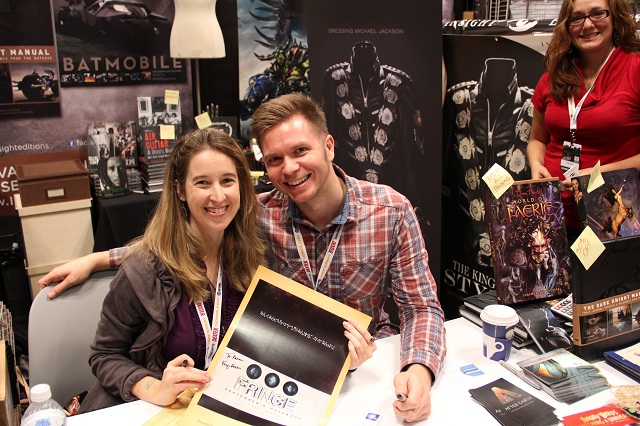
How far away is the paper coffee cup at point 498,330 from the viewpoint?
1.61 m

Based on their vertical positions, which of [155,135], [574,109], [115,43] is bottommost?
[155,135]

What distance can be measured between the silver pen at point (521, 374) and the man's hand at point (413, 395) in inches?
10.7

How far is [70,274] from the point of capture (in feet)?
5.73

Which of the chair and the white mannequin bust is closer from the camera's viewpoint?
the chair

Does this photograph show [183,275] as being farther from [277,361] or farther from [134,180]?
[134,180]

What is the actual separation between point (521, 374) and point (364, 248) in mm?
604

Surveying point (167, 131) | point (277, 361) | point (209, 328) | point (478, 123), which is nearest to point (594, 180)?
point (277, 361)

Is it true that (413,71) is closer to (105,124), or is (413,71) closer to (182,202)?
(182,202)

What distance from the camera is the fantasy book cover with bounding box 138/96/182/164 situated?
3850 mm

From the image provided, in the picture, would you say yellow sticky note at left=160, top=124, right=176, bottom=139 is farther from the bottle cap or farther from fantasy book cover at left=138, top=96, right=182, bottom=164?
the bottle cap

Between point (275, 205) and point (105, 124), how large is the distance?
7.80ft

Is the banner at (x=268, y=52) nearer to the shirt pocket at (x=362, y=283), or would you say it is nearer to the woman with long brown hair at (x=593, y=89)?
the woman with long brown hair at (x=593, y=89)

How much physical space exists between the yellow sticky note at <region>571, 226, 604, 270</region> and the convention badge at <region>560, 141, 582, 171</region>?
90 centimetres

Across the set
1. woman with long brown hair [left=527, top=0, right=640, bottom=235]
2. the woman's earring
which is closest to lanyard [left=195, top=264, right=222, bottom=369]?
the woman's earring
